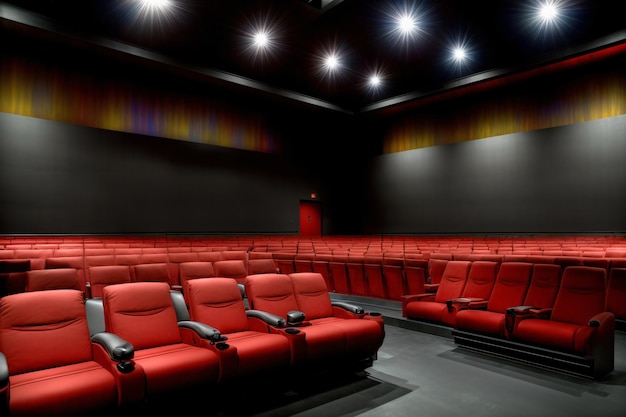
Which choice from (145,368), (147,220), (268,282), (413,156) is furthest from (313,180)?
(145,368)

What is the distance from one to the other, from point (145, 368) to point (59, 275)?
1262 mm

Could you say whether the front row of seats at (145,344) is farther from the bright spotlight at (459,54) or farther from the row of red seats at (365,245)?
the bright spotlight at (459,54)

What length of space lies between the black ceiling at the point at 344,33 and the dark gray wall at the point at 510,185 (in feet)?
6.86

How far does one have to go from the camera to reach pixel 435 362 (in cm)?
311

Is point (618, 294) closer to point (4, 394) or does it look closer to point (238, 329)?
point (238, 329)

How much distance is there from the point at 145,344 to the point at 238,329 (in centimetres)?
60

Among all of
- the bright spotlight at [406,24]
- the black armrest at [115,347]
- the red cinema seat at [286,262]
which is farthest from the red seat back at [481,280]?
the bright spotlight at [406,24]

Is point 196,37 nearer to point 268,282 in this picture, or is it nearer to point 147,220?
point 147,220

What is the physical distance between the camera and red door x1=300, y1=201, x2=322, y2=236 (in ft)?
45.6

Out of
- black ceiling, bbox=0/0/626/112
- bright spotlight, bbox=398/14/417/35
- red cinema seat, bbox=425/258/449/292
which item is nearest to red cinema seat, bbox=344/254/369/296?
red cinema seat, bbox=425/258/449/292

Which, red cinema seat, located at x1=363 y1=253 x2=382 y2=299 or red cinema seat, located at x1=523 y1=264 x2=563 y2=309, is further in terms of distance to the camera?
red cinema seat, located at x1=363 y1=253 x2=382 y2=299

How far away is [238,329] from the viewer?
2742 millimetres

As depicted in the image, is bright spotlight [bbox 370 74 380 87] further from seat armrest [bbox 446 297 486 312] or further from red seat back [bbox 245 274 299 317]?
red seat back [bbox 245 274 299 317]

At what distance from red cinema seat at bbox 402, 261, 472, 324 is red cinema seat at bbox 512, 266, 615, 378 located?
876 millimetres
